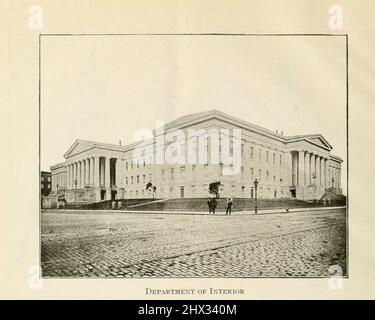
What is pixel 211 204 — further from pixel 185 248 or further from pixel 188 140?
pixel 188 140

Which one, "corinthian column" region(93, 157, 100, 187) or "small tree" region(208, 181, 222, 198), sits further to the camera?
"small tree" region(208, 181, 222, 198)

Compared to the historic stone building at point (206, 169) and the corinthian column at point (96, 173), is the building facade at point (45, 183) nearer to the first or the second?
the historic stone building at point (206, 169)

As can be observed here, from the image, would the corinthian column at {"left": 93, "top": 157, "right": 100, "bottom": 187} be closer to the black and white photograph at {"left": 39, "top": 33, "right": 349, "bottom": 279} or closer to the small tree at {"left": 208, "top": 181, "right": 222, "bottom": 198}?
the black and white photograph at {"left": 39, "top": 33, "right": 349, "bottom": 279}

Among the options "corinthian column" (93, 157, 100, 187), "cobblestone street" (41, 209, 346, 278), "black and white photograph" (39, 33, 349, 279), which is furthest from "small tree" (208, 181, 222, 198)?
"corinthian column" (93, 157, 100, 187)
